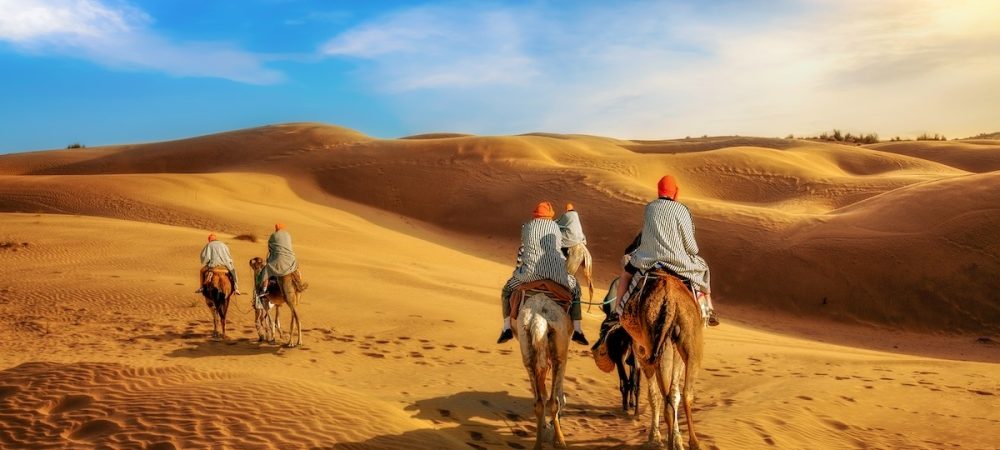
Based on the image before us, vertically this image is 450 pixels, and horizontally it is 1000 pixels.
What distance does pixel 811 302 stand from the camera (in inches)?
921

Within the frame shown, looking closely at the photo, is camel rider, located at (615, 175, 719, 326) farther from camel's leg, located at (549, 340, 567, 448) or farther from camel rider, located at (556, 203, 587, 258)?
camel rider, located at (556, 203, 587, 258)

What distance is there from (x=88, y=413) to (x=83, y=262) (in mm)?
16222

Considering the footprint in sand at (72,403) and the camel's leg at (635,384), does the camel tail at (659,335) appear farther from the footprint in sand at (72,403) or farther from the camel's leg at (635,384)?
the footprint in sand at (72,403)

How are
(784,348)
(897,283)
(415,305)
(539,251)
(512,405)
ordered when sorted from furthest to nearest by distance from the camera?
(897,283) → (415,305) → (784,348) → (512,405) → (539,251)

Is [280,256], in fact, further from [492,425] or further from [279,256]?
[492,425]

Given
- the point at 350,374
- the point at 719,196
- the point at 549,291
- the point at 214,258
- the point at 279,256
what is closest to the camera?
the point at 549,291

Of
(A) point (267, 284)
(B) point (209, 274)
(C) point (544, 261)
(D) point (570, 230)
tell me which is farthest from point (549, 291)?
(B) point (209, 274)

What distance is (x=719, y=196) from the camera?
42.5 m

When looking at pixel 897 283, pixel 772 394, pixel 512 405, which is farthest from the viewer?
pixel 897 283

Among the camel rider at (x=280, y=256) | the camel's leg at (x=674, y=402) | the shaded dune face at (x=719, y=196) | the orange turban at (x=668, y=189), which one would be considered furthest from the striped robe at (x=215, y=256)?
the shaded dune face at (x=719, y=196)

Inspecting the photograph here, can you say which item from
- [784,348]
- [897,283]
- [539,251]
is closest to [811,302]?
[897,283]

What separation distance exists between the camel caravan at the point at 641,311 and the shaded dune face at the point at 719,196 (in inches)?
682

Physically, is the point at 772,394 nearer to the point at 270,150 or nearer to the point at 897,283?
the point at 897,283

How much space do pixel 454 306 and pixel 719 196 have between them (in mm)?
28731
